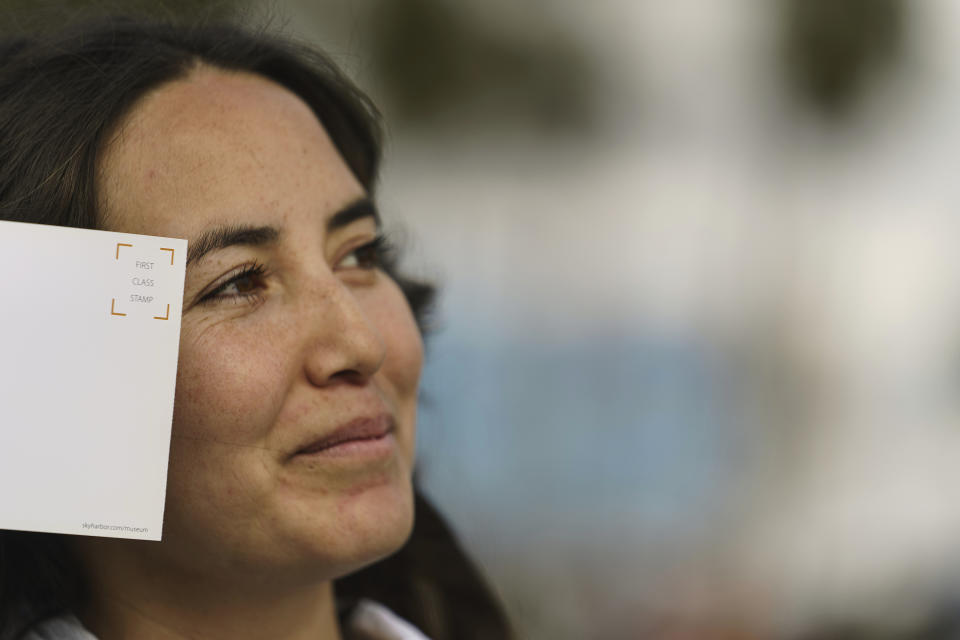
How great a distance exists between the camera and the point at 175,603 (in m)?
1.26

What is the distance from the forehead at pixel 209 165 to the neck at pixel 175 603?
0.43 meters

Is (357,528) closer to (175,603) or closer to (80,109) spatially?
(175,603)

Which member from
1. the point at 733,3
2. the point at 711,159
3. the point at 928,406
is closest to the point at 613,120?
the point at 711,159

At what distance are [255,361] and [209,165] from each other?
248mm

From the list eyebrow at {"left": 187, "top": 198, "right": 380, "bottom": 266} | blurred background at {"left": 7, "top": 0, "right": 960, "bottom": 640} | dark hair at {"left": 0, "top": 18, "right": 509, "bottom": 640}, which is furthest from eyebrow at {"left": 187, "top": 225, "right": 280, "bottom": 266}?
blurred background at {"left": 7, "top": 0, "right": 960, "bottom": 640}

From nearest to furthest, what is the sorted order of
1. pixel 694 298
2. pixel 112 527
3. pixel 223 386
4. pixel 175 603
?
pixel 112 527 < pixel 223 386 < pixel 175 603 < pixel 694 298

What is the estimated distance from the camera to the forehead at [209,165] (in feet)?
3.88

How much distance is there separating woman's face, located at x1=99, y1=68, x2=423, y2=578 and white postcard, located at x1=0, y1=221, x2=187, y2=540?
0.14 metres

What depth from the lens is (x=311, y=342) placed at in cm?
121

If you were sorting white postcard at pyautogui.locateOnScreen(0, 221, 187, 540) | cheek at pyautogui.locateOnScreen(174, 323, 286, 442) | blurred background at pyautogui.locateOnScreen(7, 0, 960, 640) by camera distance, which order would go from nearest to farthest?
white postcard at pyautogui.locateOnScreen(0, 221, 187, 540)
cheek at pyautogui.locateOnScreen(174, 323, 286, 442)
blurred background at pyautogui.locateOnScreen(7, 0, 960, 640)

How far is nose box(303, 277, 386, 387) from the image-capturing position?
3.97ft

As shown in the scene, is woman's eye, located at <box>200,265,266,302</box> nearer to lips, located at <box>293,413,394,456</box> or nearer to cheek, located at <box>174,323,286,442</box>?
cheek, located at <box>174,323,286,442</box>

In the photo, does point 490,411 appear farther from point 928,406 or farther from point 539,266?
point 928,406

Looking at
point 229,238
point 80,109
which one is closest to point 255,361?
point 229,238
